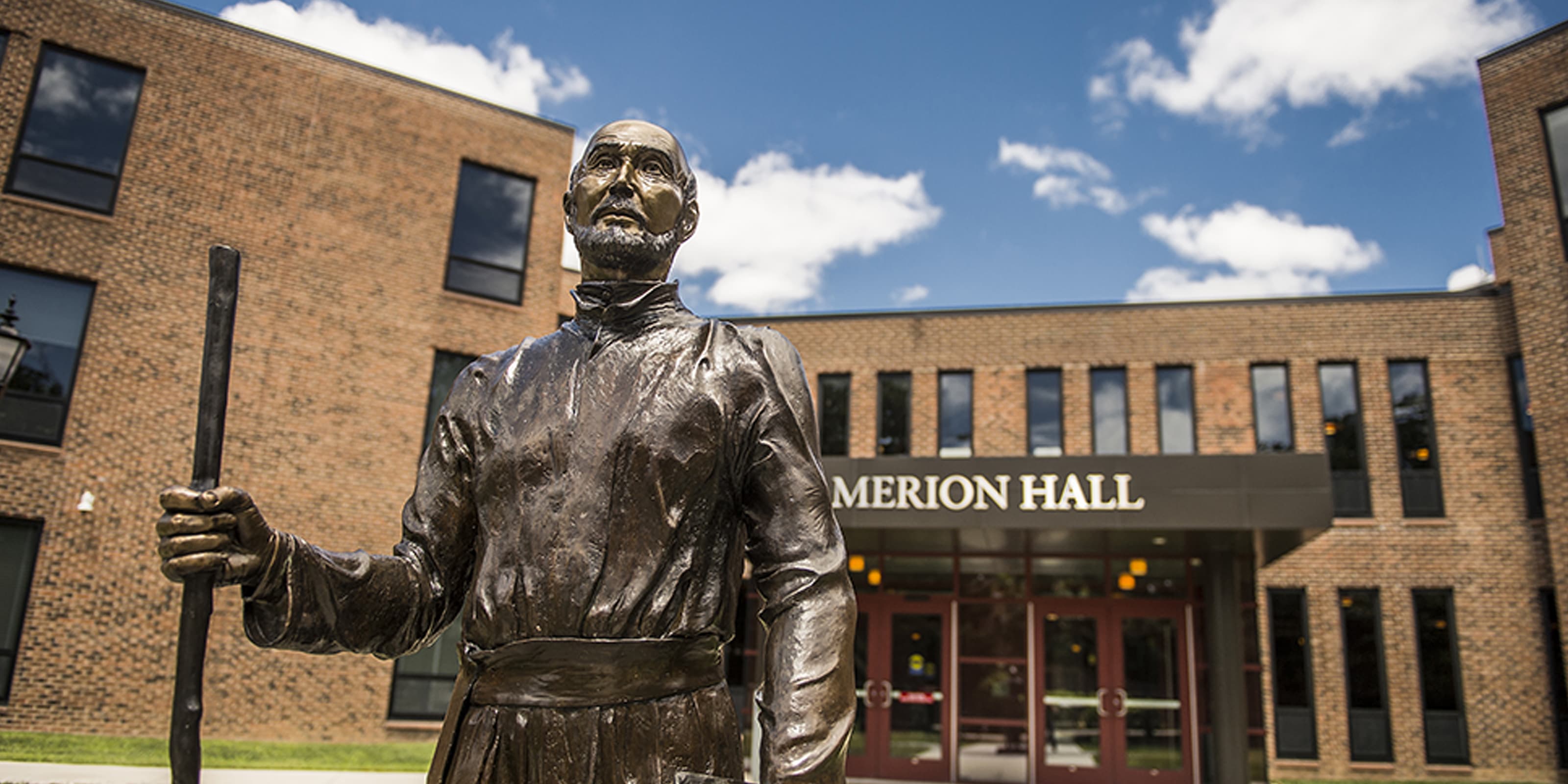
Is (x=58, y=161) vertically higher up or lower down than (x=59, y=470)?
higher up

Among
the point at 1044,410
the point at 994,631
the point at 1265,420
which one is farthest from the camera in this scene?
the point at 1044,410

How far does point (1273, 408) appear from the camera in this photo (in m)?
21.7

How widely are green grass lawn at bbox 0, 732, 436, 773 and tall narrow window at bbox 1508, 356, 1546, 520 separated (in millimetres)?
20619

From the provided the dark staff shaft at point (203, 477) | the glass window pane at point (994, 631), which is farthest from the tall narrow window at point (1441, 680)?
the dark staff shaft at point (203, 477)

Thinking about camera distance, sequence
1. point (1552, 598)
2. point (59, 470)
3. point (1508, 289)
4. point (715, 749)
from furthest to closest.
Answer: point (1508, 289), point (1552, 598), point (59, 470), point (715, 749)

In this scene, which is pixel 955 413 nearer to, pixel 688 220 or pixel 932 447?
pixel 932 447

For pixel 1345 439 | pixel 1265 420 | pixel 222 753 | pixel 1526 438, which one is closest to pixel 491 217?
pixel 222 753

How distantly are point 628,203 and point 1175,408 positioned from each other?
21522 mm

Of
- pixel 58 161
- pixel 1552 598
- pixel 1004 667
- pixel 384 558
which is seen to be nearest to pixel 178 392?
pixel 58 161

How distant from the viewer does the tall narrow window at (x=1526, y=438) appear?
2019 cm

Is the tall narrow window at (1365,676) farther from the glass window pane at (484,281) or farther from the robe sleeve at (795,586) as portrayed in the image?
the robe sleeve at (795,586)

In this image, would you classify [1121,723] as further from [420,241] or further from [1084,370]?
[420,241]

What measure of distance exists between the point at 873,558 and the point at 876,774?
11.4ft

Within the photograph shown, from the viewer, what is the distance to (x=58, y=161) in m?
16.5
